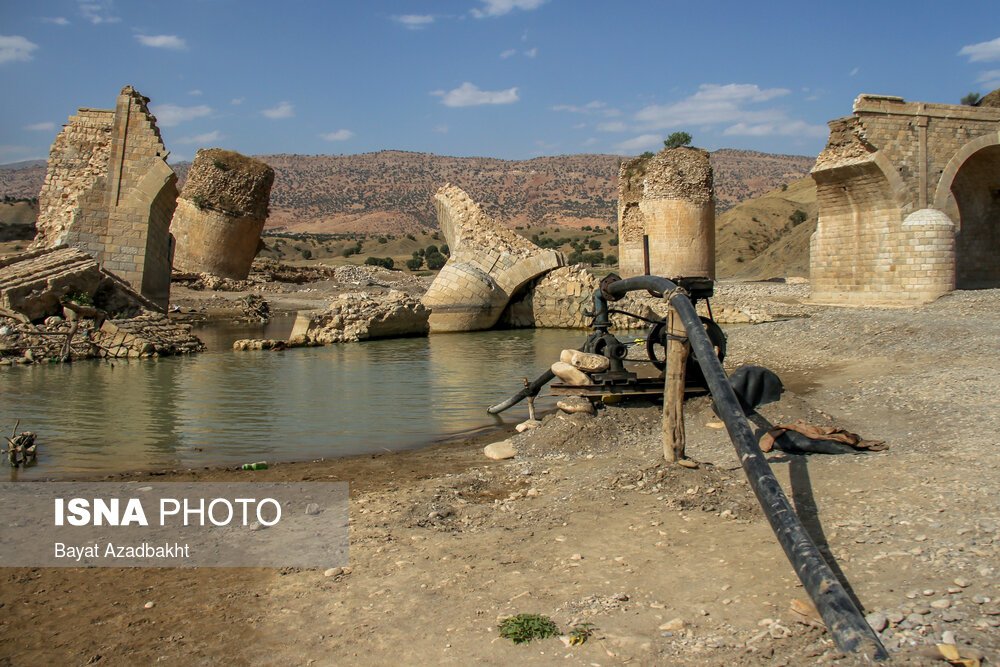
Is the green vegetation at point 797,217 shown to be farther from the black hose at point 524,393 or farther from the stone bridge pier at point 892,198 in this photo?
the black hose at point 524,393

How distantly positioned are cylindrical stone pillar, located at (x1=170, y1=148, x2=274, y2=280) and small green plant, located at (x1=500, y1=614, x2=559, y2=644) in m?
24.5

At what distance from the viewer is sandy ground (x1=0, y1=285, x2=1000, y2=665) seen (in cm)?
312

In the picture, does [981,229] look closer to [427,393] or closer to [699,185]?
[699,185]

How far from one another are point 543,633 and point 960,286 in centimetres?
1823

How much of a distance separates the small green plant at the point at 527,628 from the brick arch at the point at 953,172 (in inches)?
604

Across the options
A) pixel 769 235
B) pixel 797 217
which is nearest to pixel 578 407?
pixel 769 235

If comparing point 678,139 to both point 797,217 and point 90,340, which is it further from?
point 90,340

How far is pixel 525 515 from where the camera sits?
15.7 feet

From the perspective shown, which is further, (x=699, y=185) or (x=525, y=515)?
(x=699, y=185)

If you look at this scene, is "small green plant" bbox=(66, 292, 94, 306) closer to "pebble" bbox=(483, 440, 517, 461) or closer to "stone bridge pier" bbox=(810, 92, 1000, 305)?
"pebble" bbox=(483, 440, 517, 461)

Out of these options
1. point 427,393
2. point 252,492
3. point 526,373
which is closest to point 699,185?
point 526,373

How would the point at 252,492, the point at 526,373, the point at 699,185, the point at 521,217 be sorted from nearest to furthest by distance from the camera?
the point at 252,492
the point at 526,373
the point at 699,185
the point at 521,217

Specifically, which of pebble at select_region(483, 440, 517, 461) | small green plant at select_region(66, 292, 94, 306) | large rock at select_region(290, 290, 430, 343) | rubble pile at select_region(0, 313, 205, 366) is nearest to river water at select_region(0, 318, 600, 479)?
rubble pile at select_region(0, 313, 205, 366)

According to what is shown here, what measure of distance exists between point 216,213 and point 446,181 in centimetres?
4575
